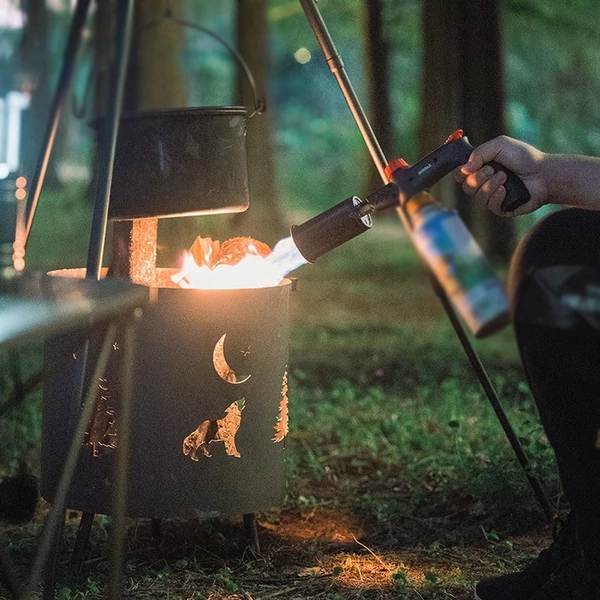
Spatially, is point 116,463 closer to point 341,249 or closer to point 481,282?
point 481,282

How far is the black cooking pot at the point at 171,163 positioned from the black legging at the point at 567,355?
1.25m

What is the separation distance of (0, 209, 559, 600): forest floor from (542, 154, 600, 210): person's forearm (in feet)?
3.89

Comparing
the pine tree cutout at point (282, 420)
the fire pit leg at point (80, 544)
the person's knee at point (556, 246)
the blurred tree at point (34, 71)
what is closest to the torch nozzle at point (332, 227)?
the pine tree cutout at point (282, 420)

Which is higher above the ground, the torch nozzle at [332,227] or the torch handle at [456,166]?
the torch handle at [456,166]

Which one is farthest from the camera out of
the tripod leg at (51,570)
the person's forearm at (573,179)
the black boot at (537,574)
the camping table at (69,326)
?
the black boot at (537,574)

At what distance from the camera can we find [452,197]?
37.4ft

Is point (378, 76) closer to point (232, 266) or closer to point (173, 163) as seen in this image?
point (232, 266)

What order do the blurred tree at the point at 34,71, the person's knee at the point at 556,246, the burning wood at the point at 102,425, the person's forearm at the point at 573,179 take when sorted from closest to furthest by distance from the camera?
the person's knee at the point at 556,246
the person's forearm at the point at 573,179
the burning wood at the point at 102,425
the blurred tree at the point at 34,71

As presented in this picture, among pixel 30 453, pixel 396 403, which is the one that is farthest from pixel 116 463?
pixel 396 403

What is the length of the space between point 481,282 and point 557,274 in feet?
1.26

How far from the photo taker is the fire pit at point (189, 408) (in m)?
3.02

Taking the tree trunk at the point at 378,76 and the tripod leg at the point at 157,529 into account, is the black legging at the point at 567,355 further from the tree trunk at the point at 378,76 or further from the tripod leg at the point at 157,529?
the tree trunk at the point at 378,76

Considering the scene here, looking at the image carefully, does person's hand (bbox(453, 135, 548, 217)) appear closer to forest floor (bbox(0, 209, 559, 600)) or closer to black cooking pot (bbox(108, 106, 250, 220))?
black cooking pot (bbox(108, 106, 250, 220))

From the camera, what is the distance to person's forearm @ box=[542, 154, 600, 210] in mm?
2527
